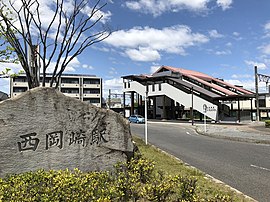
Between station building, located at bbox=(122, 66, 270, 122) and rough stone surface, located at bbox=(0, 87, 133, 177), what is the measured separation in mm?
25659

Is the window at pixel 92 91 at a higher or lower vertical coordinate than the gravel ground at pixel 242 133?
higher

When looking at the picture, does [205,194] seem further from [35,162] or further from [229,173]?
[35,162]

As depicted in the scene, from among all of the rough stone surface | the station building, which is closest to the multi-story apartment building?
the station building

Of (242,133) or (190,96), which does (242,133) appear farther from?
(190,96)

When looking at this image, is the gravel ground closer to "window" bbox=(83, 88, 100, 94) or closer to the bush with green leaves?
the bush with green leaves

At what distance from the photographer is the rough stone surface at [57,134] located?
4.75 meters

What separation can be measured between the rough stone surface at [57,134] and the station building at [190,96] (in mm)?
25659

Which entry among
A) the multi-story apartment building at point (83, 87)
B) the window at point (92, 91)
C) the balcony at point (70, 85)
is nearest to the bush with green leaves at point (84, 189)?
the multi-story apartment building at point (83, 87)

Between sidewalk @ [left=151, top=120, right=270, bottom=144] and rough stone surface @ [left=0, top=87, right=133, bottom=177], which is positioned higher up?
rough stone surface @ [left=0, top=87, right=133, bottom=177]

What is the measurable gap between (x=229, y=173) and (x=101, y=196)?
546 cm

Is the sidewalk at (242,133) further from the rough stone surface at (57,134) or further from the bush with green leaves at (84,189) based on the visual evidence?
the bush with green leaves at (84,189)

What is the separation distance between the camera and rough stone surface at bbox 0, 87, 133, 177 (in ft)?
15.6

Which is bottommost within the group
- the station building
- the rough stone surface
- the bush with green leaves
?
the bush with green leaves

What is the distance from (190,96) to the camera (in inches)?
1459
